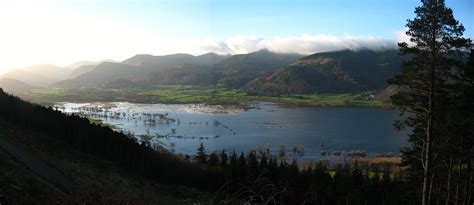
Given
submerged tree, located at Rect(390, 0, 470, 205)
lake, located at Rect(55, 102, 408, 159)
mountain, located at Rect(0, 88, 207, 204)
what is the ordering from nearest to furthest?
submerged tree, located at Rect(390, 0, 470, 205) → mountain, located at Rect(0, 88, 207, 204) → lake, located at Rect(55, 102, 408, 159)

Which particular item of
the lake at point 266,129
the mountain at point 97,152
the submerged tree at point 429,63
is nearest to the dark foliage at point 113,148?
the mountain at point 97,152

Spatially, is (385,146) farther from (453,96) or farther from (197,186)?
(453,96)

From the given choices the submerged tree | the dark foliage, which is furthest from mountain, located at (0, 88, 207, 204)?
the submerged tree

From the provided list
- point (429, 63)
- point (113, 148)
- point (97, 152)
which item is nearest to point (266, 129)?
point (113, 148)

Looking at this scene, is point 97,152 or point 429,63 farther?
point 97,152

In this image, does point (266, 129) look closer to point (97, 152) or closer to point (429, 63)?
point (97, 152)

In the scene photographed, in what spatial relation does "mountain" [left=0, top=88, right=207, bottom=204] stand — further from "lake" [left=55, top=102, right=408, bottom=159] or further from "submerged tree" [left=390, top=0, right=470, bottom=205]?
"lake" [left=55, top=102, right=408, bottom=159]

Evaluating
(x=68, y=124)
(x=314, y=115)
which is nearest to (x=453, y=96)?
(x=68, y=124)

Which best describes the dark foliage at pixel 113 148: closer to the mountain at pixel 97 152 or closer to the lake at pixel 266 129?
the mountain at pixel 97 152
